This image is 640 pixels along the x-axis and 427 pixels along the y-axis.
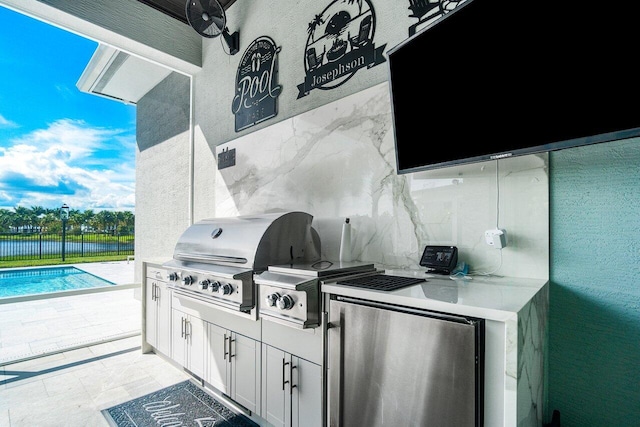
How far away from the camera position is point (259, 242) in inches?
78.5

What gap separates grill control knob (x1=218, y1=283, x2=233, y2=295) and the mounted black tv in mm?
1212

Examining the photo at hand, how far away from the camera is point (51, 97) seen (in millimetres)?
3316

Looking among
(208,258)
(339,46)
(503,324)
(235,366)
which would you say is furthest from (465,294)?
(339,46)

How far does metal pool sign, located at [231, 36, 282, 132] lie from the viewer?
9.81 ft

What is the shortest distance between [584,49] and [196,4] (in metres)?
→ 3.17

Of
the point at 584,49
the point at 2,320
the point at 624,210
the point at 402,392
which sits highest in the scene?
the point at 584,49

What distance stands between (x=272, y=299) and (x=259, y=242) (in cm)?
43

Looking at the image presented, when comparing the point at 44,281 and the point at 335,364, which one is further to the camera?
the point at 44,281

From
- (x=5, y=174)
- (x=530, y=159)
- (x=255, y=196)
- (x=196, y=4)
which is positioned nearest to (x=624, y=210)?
(x=530, y=159)

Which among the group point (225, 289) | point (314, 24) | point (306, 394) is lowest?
point (306, 394)

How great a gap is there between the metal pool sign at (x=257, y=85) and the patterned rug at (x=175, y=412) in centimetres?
241

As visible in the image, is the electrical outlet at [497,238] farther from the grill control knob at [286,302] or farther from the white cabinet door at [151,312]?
the white cabinet door at [151,312]

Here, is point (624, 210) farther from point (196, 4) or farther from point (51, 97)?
point (51, 97)

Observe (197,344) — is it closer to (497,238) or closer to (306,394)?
(306,394)
